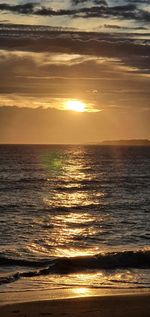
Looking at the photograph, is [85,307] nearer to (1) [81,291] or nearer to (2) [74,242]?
(1) [81,291]

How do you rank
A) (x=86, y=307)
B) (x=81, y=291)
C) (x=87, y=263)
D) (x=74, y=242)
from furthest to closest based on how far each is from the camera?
(x=74, y=242) → (x=87, y=263) → (x=81, y=291) → (x=86, y=307)

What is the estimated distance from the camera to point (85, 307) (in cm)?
1641

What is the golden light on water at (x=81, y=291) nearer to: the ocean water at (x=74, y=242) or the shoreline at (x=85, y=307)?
the ocean water at (x=74, y=242)

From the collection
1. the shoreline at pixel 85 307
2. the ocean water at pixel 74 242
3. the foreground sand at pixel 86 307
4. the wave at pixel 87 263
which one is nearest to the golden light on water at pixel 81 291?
the ocean water at pixel 74 242

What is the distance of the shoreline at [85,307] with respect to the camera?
613 inches

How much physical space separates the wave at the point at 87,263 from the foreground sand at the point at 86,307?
20.6ft

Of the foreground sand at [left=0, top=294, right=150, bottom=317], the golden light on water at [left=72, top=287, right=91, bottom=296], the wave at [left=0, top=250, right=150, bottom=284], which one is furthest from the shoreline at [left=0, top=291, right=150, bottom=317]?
the wave at [left=0, top=250, right=150, bottom=284]

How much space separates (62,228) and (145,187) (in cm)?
3869

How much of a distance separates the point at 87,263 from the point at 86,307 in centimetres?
904

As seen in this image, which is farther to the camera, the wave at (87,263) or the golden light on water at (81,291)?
the wave at (87,263)

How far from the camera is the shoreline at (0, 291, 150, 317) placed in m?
15.6

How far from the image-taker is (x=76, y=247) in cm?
3027

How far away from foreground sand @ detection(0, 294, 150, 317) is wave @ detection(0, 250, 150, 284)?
6.29 m

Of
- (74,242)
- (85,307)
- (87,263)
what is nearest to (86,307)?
(85,307)
